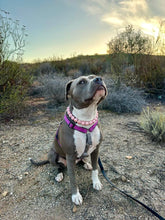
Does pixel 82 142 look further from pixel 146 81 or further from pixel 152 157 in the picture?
pixel 146 81

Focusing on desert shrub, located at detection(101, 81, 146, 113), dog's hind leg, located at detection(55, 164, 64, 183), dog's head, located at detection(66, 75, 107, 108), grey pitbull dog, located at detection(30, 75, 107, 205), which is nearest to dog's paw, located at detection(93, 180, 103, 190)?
A: grey pitbull dog, located at detection(30, 75, 107, 205)

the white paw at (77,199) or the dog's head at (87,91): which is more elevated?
the dog's head at (87,91)

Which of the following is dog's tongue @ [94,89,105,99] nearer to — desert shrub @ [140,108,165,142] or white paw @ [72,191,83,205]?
white paw @ [72,191,83,205]

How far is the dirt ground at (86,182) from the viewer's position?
1.76m

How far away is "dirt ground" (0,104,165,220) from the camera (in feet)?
5.76

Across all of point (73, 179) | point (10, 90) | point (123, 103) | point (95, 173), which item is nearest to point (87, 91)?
point (73, 179)

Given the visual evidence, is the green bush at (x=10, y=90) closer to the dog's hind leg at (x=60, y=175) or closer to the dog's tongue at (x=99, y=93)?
the dog's hind leg at (x=60, y=175)

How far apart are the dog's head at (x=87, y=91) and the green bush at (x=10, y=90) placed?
326 centimetres

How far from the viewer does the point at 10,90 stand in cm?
467

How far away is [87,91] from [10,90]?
12.5 ft

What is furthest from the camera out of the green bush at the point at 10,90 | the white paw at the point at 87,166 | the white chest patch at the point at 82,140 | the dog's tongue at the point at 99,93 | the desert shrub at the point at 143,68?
the desert shrub at the point at 143,68

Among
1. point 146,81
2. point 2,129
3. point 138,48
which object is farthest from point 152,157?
point 138,48

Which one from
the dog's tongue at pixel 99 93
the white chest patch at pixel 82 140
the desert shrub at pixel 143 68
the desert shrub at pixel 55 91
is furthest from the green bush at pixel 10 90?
the desert shrub at pixel 143 68

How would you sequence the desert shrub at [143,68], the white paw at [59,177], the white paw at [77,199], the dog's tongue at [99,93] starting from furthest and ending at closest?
the desert shrub at [143,68] < the white paw at [59,177] < the white paw at [77,199] < the dog's tongue at [99,93]
